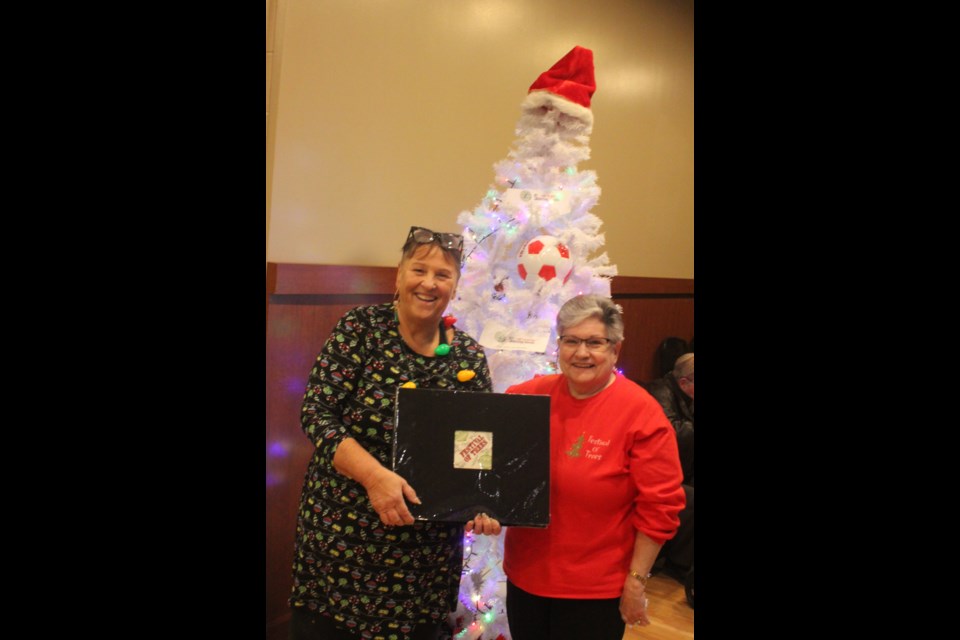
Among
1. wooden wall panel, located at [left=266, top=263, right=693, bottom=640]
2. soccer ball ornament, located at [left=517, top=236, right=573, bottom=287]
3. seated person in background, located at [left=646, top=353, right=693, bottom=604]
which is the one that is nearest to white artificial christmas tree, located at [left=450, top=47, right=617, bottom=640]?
soccer ball ornament, located at [left=517, top=236, right=573, bottom=287]

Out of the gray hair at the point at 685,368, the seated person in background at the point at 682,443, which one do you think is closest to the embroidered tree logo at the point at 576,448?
the seated person in background at the point at 682,443

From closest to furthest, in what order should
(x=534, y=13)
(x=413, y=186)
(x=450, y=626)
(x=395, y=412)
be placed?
(x=395, y=412), (x=450, y=626), (x=413, y=186), (x=534, y=13)

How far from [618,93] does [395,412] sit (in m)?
3.79

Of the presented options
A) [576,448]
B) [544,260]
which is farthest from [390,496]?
[544,260]

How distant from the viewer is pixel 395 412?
1.78 metres

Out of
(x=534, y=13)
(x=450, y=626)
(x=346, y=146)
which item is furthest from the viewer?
(x=534, y=13)

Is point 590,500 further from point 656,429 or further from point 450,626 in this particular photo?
point 450,626

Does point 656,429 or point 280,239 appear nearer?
point 656,429

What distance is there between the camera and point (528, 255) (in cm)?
264

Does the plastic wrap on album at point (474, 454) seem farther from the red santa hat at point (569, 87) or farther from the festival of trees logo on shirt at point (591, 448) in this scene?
the red santa hat at point (569, 87)

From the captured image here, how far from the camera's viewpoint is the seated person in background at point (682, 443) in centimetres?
380

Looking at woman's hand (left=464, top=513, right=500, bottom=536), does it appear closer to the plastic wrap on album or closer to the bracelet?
the plastic wrap on album

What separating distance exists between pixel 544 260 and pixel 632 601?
1.22 metres

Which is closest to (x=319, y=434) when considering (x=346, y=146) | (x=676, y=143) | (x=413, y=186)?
(x=346, y=146)
